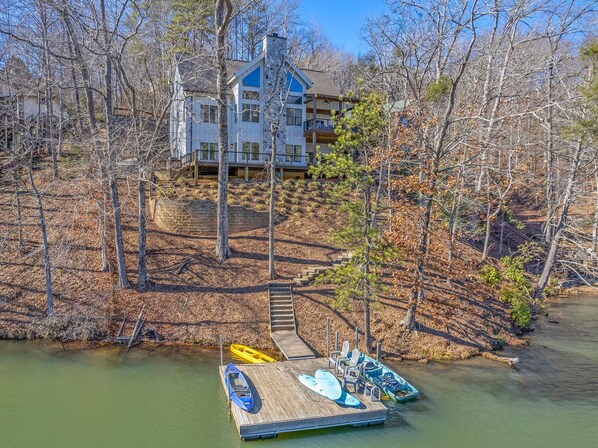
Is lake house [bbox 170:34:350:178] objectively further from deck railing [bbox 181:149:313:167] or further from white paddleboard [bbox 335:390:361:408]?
white paddleboard [bbox 335:390:361:408]

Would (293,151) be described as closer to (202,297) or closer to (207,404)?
(202,297)

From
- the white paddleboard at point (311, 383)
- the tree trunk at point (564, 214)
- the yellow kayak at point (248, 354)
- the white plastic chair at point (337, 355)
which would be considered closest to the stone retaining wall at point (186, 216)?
the yellow kayak at point (248, 354)

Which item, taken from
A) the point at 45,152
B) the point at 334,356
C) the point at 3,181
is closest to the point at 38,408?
the point at 334,356

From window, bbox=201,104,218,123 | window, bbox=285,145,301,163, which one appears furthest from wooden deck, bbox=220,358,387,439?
window, bbox=285,145,301,163

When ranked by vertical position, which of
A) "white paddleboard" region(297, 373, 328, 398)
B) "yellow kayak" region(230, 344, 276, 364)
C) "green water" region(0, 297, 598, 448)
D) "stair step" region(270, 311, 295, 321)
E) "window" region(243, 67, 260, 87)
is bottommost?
"green water" region(0, 297, 598, 448)

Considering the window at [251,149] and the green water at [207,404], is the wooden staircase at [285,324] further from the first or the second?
the window at [251,149]

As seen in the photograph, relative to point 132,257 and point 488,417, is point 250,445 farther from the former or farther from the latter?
point 132,257
